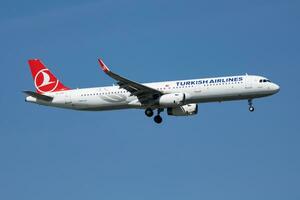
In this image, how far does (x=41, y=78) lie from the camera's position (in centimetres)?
8975

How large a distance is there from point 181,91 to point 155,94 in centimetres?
273

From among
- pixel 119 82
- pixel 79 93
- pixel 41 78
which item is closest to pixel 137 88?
pixel 119 82

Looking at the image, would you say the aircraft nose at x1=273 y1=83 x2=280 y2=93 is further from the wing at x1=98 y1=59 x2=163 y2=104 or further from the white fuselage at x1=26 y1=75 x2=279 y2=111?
the wing at x1=98 y1=59 x2=163 y2=104

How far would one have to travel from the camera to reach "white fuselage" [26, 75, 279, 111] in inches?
3140

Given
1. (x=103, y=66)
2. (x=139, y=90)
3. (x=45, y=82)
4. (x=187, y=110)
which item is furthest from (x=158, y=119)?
(x=45, y=82)

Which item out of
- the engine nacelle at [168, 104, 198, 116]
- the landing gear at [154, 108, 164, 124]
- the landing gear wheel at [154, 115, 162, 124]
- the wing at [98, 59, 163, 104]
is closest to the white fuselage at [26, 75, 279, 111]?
the wing at [98, 59, 163, 104]

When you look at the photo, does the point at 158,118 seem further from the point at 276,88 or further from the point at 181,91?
the point at 276,88

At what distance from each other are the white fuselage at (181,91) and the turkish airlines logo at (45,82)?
2.13 meters

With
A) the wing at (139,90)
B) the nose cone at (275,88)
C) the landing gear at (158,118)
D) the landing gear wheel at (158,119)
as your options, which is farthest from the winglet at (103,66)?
the nose cone at (275,88)

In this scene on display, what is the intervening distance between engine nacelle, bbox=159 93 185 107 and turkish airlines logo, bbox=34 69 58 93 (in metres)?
13.7

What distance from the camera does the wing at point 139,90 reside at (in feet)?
262

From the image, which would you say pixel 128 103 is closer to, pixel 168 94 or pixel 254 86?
pixel 168 94

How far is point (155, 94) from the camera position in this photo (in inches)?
3233

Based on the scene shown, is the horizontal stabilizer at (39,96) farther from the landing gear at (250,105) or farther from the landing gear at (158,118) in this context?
the landing gear at (250,105)
